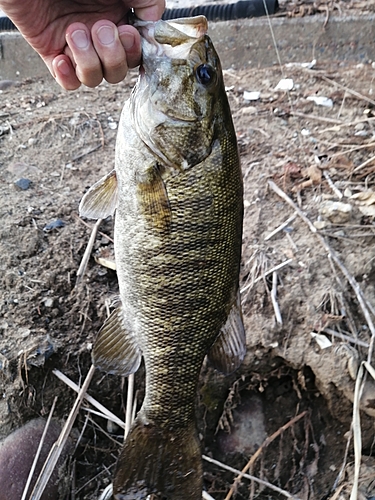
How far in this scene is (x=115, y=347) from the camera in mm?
2064

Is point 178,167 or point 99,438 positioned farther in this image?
point 99,438

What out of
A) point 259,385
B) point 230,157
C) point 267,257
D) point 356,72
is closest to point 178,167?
point 230,157

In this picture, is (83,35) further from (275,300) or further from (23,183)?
(23,183)

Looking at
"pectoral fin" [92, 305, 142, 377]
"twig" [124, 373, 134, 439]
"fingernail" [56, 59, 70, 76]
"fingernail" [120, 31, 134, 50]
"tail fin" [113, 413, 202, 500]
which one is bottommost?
"twig" [124, 373, 134, 439]

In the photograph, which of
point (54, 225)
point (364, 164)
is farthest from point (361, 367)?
point (54, 225)

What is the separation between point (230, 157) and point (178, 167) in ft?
0.60

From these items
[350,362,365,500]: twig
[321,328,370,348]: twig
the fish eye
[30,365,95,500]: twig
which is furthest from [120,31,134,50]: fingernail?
[350,362,365,500]: twig

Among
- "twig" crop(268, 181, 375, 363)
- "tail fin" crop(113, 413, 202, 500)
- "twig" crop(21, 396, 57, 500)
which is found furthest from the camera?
"twig" crop(268, 181, 375, 363)

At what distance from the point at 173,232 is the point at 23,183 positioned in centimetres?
192

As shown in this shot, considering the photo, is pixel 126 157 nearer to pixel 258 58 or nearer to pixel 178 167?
pixel 178 167

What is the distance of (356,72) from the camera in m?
4.27

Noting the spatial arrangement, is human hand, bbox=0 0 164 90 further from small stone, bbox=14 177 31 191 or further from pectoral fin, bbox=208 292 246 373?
small stone, bbox=14 177 31 191

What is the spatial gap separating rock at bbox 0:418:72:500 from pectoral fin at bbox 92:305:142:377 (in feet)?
2.45

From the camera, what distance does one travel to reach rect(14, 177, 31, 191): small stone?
3355 millimetres
